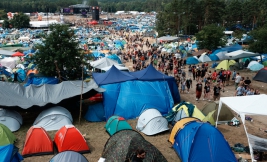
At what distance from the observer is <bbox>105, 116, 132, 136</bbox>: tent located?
11.5m

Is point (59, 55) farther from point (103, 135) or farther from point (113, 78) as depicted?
point (103, 135)

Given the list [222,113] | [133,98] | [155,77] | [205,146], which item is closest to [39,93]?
[133,98]

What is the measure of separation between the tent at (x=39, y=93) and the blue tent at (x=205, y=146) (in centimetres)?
574

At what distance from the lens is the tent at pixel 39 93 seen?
12.5 m

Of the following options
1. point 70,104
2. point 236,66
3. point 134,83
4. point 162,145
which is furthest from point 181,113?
point 236,66

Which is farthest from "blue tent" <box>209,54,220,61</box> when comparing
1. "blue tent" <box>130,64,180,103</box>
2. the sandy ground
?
the sandy ground

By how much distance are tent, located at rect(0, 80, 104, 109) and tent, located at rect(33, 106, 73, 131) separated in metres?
0.47

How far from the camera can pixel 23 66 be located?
26.7 meters

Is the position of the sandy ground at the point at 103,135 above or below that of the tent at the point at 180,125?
below

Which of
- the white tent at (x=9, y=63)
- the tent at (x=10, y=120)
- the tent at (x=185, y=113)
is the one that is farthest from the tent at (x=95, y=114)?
the white tent at (x=9, y=63)

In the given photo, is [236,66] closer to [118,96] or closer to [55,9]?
[118,96]

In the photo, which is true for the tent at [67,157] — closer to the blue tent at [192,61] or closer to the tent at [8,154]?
the tent at [8,154]

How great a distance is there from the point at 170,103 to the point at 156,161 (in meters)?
6.65

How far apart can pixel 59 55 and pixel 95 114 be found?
17.9 feet
